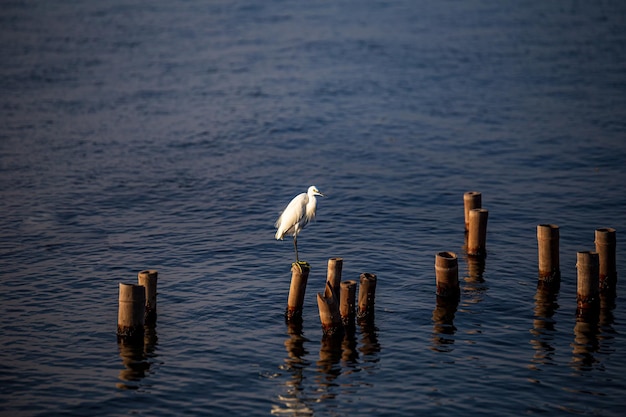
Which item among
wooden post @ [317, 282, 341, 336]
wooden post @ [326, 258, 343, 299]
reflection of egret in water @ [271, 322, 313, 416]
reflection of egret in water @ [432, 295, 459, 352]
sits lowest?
reflection of egret in water @ [271, 322, 313, 416]

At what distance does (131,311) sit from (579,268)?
45.3 feet

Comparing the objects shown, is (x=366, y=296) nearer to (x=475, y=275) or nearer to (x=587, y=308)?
(x=475, y=275)

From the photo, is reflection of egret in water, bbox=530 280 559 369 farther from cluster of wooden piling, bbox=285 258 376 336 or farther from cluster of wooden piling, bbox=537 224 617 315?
cluster of wooden piling, bbox=285 258 376 336

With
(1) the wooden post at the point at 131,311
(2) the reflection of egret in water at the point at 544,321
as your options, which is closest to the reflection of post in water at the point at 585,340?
(2) the reflection of egret in water at the point at 544,321

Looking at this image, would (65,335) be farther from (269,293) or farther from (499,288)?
(499,288)

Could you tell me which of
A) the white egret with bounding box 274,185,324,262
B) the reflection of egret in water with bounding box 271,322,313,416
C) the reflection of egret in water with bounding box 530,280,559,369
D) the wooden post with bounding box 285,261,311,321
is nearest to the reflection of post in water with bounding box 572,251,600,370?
the reflection of egret in water with bounding box 530,280,559,369

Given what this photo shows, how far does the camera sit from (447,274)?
89.9ft

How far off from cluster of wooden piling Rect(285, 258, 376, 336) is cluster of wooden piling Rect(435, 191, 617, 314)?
9.29ft

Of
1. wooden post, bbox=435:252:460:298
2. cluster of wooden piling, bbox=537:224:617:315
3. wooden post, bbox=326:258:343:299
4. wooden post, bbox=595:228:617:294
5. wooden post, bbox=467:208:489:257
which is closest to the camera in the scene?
wooden post, bbox=326:258:343:299

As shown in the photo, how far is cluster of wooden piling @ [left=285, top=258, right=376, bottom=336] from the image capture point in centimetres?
2480

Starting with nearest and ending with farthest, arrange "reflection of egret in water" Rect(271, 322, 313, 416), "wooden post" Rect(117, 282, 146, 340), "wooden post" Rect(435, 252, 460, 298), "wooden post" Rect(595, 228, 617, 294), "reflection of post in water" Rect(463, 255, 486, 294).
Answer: "reflection of egret in water" Rect(271, 322, 313, 416)
"wooden post" Rect(117, 282, 146, 340)
"wooden post" Rect(435, 252, 460, 298)
"wooden post" Rect(595, 228, 617, 294)
"reflection of post in water" Rect(463, 255, 486, 294)

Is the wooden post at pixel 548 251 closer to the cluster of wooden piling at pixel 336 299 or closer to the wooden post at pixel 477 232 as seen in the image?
the wooden post at pixel 477 232

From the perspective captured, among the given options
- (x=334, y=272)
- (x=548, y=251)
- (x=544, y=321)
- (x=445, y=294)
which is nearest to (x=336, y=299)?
(x=334, y=272)

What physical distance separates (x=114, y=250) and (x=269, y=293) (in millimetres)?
8272
